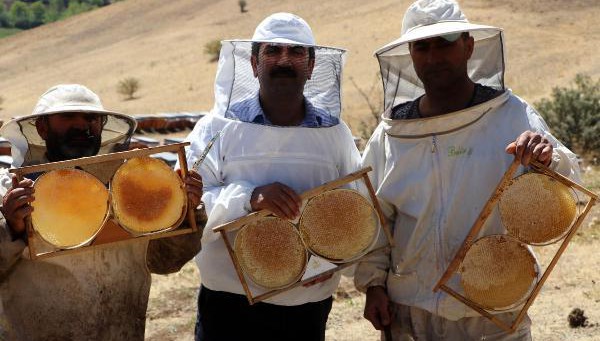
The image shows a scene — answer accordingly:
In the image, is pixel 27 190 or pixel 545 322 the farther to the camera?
pixel 545 322

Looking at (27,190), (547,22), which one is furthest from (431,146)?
(547,22)

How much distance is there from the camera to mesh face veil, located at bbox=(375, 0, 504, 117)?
3613 mm

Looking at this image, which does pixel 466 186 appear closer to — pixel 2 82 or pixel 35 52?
pixel 2 82

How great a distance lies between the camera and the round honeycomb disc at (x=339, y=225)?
371 cm

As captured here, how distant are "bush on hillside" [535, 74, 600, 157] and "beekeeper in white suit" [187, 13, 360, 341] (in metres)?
10.7

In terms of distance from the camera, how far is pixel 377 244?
3797 millimetres

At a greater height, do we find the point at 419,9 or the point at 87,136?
the point at 419,9

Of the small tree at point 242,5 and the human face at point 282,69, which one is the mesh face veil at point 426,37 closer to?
the human face at point 282,69

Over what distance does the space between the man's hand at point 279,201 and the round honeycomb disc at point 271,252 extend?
4.6 inches

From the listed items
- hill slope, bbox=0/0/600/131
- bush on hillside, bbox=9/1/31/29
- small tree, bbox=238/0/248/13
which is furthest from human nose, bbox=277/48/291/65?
bush on hillside, bbox=9/1/31/29

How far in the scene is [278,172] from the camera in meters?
3.84

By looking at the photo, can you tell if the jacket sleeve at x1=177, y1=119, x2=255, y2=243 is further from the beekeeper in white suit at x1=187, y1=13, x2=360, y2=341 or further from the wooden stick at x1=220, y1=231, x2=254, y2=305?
the wooden stick at x1=220, y1=231, x2=254, y2=305

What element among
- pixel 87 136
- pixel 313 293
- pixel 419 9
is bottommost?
pixel 313 293

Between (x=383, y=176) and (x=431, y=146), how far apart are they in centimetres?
31
